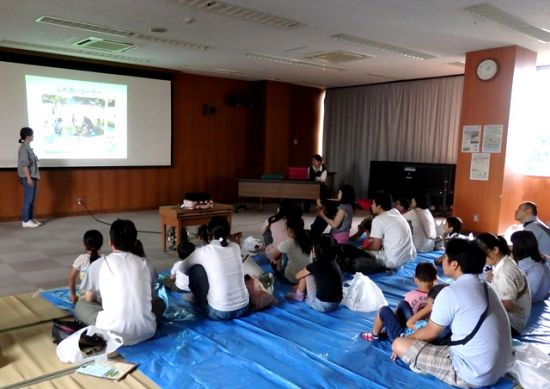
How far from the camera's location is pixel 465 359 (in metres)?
2.31

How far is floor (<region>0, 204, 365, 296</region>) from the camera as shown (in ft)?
13.5

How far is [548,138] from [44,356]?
837 cm

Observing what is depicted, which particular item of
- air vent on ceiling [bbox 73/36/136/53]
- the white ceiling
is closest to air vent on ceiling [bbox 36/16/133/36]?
the white ceiling

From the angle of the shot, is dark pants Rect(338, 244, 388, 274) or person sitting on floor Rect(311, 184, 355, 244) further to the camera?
person sitting on floor Rect(311, 184, 355, 244)

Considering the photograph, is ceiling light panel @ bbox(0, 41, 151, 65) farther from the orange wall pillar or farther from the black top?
the black top

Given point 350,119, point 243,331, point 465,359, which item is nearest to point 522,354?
point 465,359

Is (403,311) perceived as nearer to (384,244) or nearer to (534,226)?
(384,244)

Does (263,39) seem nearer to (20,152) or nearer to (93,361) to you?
(20,152)

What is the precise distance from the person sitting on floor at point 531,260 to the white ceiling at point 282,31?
2.32m

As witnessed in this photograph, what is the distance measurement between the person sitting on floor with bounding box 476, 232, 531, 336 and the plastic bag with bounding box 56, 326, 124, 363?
2.47m

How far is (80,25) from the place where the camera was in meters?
5.32

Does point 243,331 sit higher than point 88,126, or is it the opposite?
point 88,126

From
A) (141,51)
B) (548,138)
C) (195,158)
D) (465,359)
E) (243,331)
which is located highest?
(141,51)

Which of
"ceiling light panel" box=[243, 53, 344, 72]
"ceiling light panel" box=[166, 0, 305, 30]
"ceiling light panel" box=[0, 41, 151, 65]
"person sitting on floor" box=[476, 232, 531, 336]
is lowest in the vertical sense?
"person sitting on floor" box=[476, 232, 531, 336]
